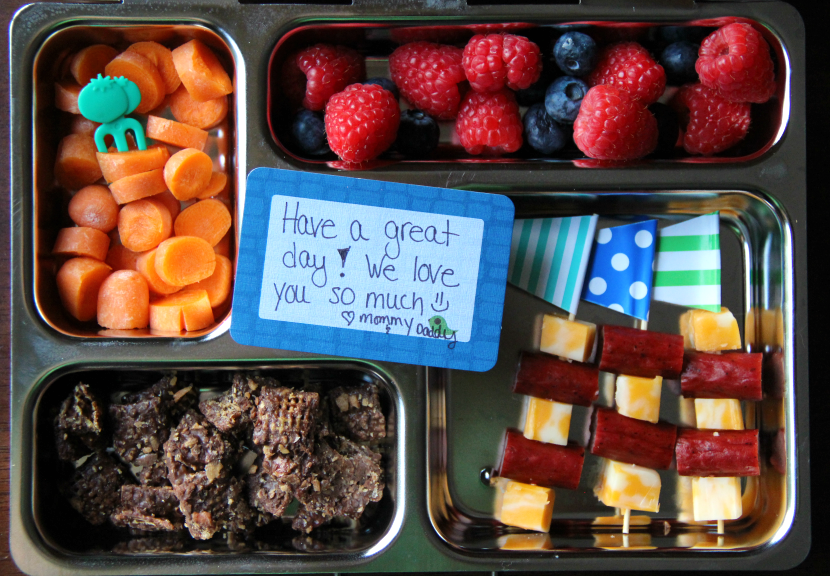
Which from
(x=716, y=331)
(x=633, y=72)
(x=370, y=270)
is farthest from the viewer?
(x=716, y=331)

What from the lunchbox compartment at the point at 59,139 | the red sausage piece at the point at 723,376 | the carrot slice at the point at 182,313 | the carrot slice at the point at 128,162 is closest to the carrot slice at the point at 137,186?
the carrot slice at the point at 128,162

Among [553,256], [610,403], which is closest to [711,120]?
[553,256]

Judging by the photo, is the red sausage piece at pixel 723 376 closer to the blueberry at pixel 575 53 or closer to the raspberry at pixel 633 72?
the raspberry at pixel 633 72

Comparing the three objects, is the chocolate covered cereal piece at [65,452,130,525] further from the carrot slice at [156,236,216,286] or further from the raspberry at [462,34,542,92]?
the raspberry at [462,34,542,92]

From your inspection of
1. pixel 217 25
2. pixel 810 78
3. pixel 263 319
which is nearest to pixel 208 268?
pixel 263 319

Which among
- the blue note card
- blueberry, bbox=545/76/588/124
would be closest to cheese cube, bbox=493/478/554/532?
the blue note card

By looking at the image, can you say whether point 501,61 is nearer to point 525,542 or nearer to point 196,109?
point 196,109
